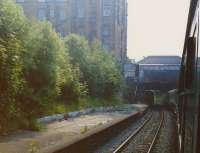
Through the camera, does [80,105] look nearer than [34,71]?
No

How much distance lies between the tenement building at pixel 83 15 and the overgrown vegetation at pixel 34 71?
36.5 metres

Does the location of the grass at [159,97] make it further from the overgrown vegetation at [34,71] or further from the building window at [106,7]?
the building window at [106,7]

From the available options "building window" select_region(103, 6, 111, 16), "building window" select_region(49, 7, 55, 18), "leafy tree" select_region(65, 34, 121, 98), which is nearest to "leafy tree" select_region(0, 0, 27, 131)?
"leafy tree" select_region(65, 34, 121, 98)

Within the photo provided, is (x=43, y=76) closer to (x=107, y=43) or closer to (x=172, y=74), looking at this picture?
(x=172, y=74)

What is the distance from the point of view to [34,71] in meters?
28.3

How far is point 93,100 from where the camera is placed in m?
53.3

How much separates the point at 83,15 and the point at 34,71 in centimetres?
6380

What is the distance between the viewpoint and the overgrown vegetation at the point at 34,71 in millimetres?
19938

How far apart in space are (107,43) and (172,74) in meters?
25.4

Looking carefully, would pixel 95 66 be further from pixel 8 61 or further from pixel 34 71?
pixel 8 61

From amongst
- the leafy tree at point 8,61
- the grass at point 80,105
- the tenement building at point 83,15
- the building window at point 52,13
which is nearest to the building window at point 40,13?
the tenement building at point 83,15

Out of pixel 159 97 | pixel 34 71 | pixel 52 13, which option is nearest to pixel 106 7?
pixel 52 13

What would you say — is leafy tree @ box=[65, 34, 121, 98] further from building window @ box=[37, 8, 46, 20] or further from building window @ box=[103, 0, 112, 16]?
building window @ box=[37, 8, 46, 20]

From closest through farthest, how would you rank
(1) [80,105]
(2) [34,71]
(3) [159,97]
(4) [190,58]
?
(4) [190,58] < (2) [34,71] < (1) [80,105] < (3) [159,97]
